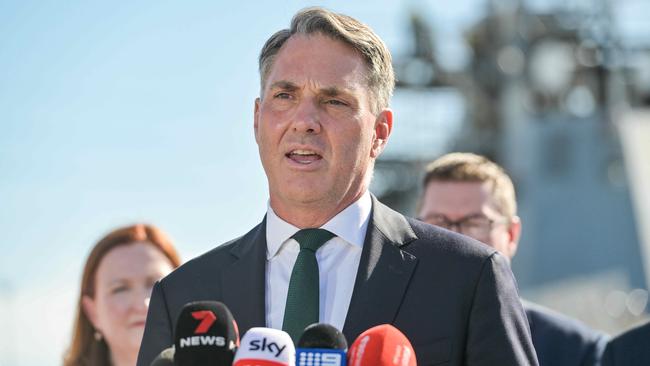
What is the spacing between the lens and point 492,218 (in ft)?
19.6

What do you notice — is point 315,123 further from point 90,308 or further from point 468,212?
point 90,308

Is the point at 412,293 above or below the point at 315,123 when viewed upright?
below

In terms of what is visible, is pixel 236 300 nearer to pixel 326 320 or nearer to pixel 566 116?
pixel 326 320

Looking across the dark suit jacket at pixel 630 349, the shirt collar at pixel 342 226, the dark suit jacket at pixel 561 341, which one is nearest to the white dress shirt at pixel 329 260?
the shirt collar at pixel 342 226

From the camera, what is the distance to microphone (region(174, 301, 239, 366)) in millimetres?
2754

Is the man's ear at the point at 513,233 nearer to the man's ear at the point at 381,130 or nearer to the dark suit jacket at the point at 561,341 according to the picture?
the dark suit jacket at the point at 561,341

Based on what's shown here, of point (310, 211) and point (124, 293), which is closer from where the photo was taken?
point (310, 211)

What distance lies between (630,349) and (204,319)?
103 inches

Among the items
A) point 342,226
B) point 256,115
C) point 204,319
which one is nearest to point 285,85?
point 256,115

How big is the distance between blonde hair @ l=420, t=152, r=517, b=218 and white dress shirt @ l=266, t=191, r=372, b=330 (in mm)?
2370

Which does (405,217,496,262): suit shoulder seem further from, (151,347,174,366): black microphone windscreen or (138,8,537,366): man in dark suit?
(151,347,174,366): black microphone windscreen

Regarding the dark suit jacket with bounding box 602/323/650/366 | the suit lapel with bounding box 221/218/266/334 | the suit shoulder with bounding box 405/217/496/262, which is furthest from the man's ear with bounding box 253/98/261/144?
the dark suit jacket with bounding box 602/323/650/366

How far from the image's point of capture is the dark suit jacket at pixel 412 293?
11.1 ft

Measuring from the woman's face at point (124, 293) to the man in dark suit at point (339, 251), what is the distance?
200 cm
